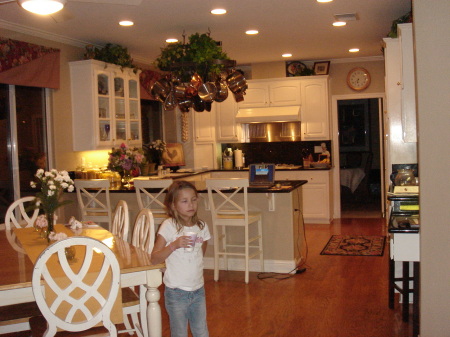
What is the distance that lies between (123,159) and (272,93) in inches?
123

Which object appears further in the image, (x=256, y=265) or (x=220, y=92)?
(x=220, y=92)

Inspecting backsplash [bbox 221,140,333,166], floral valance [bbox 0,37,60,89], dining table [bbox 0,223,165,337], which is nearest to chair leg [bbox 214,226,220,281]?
dining table [bbox 0,223,165,337]

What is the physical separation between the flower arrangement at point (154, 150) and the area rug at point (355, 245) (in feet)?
9.10

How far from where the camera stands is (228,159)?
8.70 meters

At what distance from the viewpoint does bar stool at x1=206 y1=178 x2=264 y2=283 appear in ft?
16.0

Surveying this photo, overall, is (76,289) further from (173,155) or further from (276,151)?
(276,151)

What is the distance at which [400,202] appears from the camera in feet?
12.3

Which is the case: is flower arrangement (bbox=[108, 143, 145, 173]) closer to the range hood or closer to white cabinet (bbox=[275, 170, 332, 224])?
the range hood

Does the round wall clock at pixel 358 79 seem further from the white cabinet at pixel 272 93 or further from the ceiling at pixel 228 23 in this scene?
the ceiling at pixel 228 23

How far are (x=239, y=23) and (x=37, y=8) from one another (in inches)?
130

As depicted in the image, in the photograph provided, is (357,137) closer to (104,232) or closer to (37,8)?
(104,232)

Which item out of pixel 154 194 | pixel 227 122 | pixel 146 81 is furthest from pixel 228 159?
pixel 154 194

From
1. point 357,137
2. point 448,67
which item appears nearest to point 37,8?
point 448,67

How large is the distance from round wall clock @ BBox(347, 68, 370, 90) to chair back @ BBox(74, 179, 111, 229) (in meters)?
4.52
